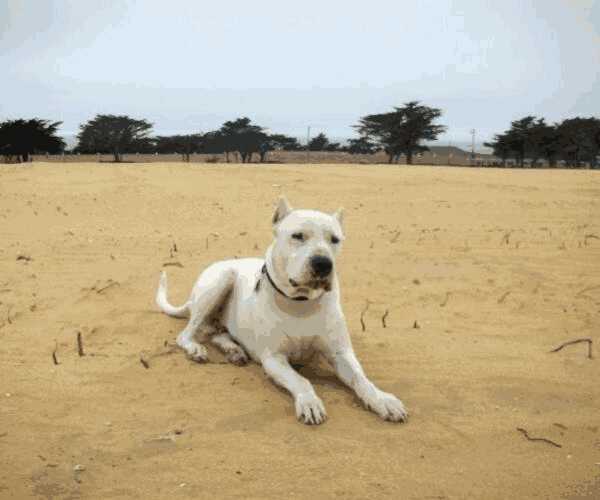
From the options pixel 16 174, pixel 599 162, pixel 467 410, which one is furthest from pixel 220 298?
pixel 599 162

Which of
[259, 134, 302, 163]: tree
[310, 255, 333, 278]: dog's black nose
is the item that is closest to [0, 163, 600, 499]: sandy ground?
[310, 255, 333, 278]: dog's black nose

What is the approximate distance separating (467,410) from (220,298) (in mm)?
1915

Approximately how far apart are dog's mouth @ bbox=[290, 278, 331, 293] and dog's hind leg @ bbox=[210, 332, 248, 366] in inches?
31.8

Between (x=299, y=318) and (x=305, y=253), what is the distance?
18.3 inches

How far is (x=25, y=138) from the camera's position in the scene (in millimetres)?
40500

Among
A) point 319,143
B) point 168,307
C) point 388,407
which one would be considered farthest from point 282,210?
point 319,143

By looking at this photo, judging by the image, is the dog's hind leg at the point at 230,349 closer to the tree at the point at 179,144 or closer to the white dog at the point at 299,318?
the white dog at the point at 299,318

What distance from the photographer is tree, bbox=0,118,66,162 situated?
40.0 meters

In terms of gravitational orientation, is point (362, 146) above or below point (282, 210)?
above

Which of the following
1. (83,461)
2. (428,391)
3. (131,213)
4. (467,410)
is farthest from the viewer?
(131,213)

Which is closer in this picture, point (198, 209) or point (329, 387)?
point (329, 387)

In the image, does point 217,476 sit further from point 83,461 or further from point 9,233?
point 9,233

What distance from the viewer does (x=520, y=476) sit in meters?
2.60

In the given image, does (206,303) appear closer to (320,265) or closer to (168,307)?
(168,307)
